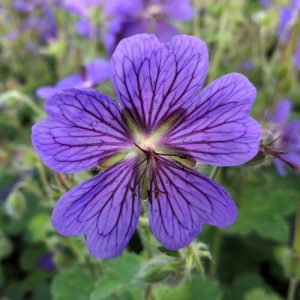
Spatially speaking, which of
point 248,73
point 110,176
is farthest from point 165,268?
point 248,73

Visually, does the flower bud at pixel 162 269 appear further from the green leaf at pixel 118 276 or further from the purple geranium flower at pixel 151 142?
the purple geranium flower at pixel 151 142

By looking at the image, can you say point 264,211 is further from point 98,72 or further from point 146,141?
point 146,141

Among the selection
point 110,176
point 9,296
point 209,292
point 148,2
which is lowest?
point 9,296

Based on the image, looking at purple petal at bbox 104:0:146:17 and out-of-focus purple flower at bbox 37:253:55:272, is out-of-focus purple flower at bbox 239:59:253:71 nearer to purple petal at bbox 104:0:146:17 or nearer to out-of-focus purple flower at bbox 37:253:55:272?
purple petal at bbox 104:0:146:17

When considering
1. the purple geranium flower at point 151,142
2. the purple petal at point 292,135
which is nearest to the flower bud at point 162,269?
the purple geranium flower at point 151,142

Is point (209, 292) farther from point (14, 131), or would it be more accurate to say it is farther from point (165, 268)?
point (14, 131)

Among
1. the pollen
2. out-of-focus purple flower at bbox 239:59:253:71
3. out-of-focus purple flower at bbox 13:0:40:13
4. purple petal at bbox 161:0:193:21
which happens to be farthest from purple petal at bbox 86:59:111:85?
out-of-focus purple flower at bbox 13:0:40:13

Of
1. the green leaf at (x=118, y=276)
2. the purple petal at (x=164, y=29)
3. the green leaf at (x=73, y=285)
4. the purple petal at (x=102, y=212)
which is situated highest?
the purple petal at (x=164, y=29)

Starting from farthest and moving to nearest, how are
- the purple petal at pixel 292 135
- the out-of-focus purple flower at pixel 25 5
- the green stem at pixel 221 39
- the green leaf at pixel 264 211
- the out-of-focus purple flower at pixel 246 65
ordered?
the out-of-focus purple flower at pixel 25 5
the out-of-focus purple flower at pixel 246 65
the green stem at pixel 221 39
the purple petal at pixel 292 135
the green leaf at pixel 264 211
